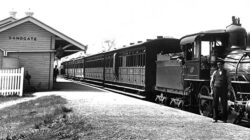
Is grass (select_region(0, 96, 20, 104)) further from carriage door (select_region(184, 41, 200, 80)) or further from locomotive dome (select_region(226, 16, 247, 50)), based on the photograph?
locomotive dome (select_region(226, 16, 247, 50))

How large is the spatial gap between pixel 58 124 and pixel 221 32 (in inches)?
238

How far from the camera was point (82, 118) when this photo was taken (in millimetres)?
7918

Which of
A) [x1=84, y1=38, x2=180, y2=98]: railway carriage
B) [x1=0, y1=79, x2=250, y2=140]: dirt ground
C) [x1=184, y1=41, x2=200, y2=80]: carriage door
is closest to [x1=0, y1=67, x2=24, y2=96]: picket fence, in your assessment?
[x1=84, y1=38, x2=180, y2=98]: railway carriage

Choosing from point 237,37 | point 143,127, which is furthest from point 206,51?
point 143,127

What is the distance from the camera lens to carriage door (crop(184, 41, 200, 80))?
10.4m

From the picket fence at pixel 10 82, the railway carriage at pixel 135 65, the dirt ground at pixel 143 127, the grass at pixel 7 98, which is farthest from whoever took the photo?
the picket fence at pixel 10 82

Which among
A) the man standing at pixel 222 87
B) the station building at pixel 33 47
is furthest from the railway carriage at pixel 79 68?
the man standing at pixel 222 87

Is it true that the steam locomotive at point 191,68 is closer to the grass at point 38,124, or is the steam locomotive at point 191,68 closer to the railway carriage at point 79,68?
the grass at point 38,124

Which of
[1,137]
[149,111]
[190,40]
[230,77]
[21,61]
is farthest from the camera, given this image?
[21,61]

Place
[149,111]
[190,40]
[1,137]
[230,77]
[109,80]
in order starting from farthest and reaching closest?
[109,80] < [190,40] < [149,111] < [230,77] < [1,137]

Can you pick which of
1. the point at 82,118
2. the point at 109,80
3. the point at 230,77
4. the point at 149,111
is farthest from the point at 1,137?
the point at 109,80

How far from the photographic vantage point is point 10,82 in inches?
629

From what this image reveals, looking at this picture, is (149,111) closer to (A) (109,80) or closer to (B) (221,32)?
(B) (221,32)

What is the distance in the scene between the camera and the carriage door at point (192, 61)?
10430mm
